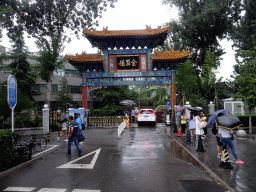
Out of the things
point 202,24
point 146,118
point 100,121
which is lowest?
point 100,121

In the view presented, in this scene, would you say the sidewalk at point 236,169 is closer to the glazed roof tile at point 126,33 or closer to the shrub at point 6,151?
the shrub at point 6,151

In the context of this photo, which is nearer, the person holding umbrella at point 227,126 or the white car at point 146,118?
the person holding umbrella at point 227,126

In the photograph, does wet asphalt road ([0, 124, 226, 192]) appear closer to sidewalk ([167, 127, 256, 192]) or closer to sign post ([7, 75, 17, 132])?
sidewalk ([167, 127, 256, 192])

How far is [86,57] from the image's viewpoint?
23.6 m

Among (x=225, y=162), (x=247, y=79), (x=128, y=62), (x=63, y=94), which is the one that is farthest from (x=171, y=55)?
(x=63, y=94)

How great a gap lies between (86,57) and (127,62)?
4.76m

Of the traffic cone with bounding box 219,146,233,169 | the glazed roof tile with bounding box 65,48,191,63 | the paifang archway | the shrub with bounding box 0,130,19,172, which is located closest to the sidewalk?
the traffic cone with bounding box 219,146,233,169

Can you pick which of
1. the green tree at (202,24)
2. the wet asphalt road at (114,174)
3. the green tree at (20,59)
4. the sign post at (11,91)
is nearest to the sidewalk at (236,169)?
the wet asphalt road at (114,174)

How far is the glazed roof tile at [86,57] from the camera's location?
2311 centimetres

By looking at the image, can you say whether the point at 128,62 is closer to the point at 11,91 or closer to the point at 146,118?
the point at 146,118

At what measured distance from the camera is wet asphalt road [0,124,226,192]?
17.4ft

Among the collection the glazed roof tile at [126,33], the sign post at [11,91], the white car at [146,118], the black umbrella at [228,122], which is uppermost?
the glazed roof tile at [126,33]

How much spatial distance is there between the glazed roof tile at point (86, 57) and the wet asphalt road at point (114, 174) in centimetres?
1553

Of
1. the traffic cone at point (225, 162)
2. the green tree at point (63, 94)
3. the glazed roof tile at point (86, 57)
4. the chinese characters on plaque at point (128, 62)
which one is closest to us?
the traffic cone at point (225, 162)
